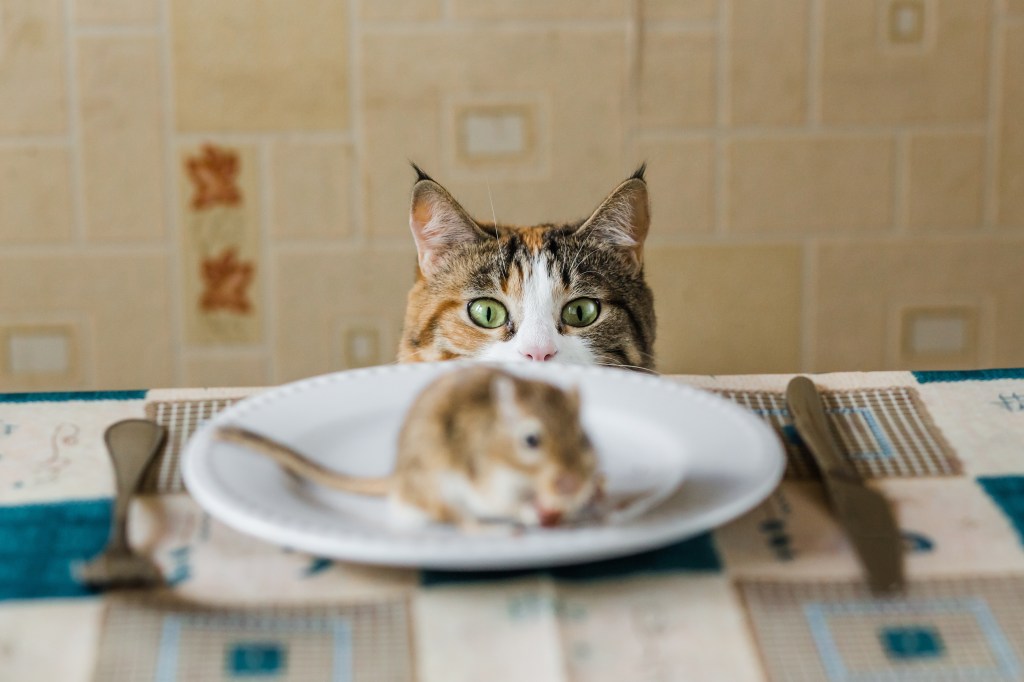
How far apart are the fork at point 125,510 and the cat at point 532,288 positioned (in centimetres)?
33

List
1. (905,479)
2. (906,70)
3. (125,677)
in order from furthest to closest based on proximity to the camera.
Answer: (906,70), (905,479), (125,677)

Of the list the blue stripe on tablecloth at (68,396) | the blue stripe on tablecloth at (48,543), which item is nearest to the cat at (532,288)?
the blue stripe on tablecloth at (68,396)

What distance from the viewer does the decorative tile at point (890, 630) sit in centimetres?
51

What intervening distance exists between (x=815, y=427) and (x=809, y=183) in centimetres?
141

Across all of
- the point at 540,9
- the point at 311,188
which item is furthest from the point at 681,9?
the point at 311,188

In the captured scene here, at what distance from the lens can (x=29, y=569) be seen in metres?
0.60

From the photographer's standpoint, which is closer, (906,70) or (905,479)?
(905,479)

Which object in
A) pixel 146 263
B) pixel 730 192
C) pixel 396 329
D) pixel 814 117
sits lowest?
pixel 396 329

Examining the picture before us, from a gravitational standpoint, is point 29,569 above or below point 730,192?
below

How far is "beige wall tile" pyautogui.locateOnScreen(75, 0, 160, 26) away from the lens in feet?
6.46

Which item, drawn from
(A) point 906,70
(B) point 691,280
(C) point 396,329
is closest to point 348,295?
(C) point 396,329

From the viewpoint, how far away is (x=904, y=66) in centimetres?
205

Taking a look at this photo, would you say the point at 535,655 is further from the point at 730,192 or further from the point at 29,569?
the point at 730,192

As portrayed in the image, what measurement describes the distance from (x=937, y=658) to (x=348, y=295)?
5.46 ft
